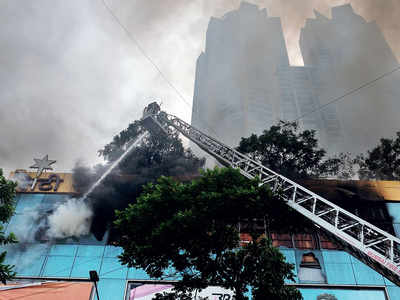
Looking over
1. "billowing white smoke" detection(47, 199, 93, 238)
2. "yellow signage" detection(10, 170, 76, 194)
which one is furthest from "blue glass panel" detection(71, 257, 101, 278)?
"yellow signage" detection(10, 170, 76, 194)

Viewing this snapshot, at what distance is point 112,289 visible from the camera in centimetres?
1916

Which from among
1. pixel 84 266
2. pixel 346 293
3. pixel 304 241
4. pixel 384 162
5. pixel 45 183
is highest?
pixel 384 162

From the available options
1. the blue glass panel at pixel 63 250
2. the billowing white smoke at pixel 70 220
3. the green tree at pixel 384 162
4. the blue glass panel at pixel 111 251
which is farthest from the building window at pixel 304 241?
the blue glass panel at pixel 63 250

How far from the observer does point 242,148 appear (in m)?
30.7

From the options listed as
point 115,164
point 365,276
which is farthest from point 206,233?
point 115,164

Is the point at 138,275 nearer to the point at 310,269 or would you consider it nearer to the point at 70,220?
the point at 70,220

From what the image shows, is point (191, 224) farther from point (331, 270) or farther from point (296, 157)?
point (296, 157)

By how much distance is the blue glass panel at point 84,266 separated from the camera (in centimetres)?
2022

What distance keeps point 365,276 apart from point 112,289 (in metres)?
A: 17.6

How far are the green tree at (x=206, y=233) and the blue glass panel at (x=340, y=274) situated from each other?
385 inches

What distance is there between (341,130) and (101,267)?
248ft

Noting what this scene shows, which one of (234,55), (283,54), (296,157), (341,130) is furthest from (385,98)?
(296,157)

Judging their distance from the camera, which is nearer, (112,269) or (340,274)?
(340,274)

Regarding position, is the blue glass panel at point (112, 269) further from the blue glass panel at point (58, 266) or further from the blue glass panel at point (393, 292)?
the blue glass panel at point (393, 292)
